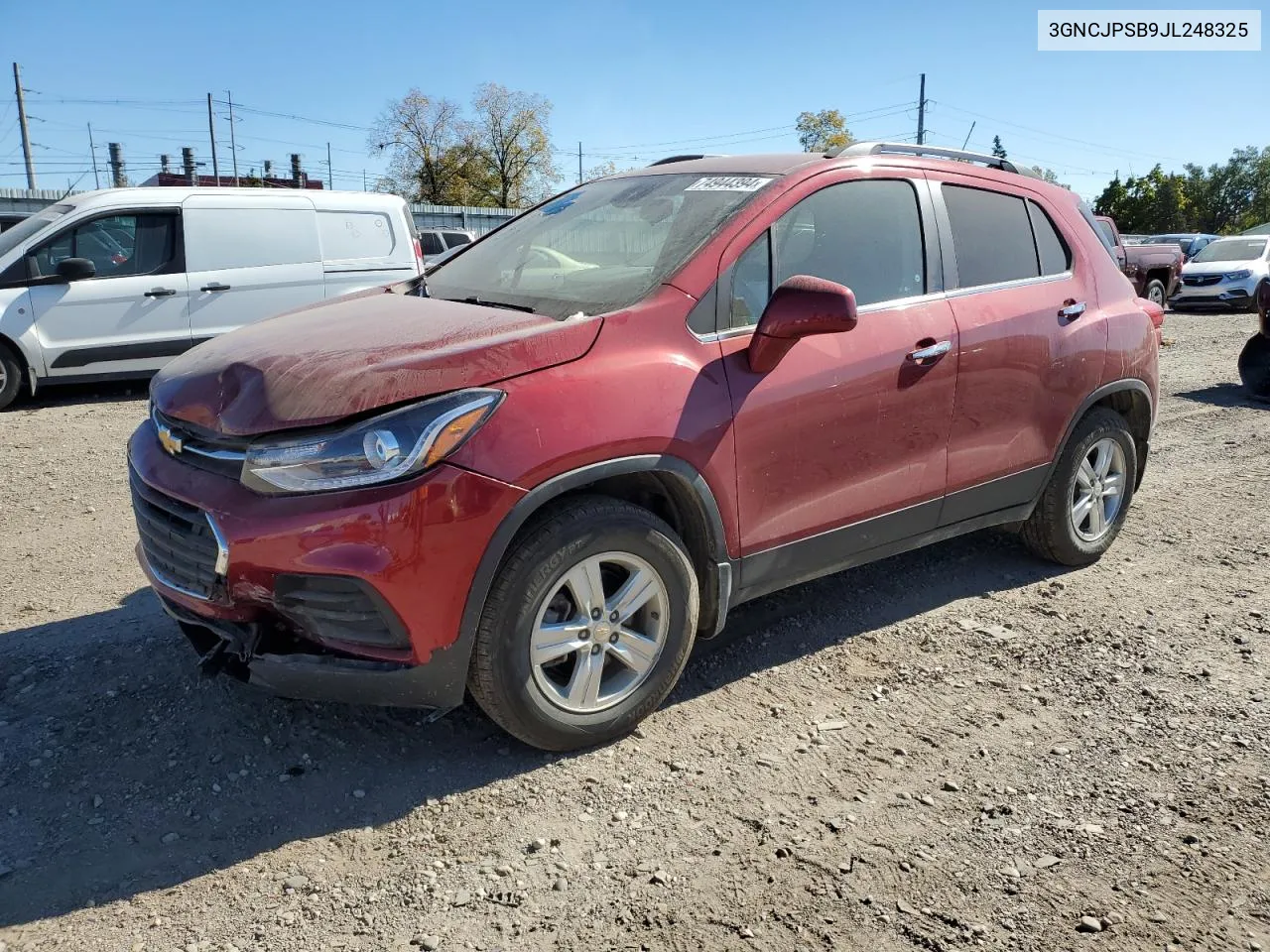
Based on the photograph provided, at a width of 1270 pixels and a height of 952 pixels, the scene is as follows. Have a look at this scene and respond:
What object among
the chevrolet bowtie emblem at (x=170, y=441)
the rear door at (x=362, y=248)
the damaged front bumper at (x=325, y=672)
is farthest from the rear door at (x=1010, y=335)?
the rear door at (x=362, y=248)

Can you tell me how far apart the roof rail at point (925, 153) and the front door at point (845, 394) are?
0.52 ft

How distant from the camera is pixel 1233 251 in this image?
806 inches

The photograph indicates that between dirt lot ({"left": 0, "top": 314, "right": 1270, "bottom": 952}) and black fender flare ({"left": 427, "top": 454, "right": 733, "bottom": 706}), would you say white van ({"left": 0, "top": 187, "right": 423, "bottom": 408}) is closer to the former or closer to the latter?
dirt lot ({"left": 0, "top": 314, "right": 1270, "bottom": 952})

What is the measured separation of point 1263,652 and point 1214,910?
1.78 m

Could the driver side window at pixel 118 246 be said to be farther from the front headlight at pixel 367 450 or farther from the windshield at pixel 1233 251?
the windshield at pixel 1233 251

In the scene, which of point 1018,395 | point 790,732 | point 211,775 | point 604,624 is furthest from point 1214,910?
point 211,775

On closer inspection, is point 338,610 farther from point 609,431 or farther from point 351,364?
point 609,431

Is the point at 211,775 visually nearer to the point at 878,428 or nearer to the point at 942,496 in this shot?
the point at 878,428

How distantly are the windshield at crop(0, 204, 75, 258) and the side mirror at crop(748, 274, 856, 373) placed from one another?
8.32 meters

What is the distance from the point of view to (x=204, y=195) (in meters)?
9.41

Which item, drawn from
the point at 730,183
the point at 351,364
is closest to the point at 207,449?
the point at 351,364

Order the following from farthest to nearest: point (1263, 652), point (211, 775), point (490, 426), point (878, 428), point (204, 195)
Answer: point (204, 195) < point (1263, 652) < point (878, 428) < point (211, 775) < point (490, 426)

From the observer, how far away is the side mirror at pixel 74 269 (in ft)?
28.6

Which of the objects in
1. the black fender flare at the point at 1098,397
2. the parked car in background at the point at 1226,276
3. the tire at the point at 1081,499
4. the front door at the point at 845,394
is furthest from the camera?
the parked car in background at the point at 1226,276
